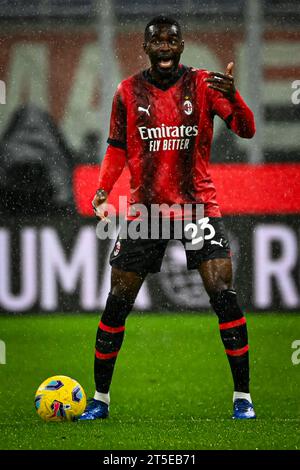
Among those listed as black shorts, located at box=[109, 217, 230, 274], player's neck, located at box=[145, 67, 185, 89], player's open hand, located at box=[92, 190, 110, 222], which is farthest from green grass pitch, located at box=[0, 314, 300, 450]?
player's neck, located at box=[145, 67, 185, 89]

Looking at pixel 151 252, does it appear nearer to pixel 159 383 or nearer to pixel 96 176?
pixel 159 383

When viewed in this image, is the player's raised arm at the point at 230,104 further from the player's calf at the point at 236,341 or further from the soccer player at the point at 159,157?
the player's calf at the point at 236,341

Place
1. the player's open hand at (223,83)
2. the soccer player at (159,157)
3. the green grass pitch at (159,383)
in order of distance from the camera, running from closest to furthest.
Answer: the green grass pitch at (159,383) < the player's open hand at (223,83) < the soccer player at (159,157)

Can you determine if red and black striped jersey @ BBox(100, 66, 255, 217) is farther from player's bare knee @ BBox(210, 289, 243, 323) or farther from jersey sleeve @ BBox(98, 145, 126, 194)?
player's bare knee @ BBox(210, 289, 243, 323)

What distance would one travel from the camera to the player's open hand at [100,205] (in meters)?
5.21

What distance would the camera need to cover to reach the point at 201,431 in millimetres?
4785

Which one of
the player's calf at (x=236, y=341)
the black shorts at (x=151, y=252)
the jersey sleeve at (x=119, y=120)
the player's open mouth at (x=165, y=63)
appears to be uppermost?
the player's open mouth at (x=165, y=63)

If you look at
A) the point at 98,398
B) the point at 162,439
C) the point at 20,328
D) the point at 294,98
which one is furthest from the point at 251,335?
the point at 162,439

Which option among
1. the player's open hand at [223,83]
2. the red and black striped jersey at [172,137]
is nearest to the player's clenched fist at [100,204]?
the red and black striped jersey at [172,137]

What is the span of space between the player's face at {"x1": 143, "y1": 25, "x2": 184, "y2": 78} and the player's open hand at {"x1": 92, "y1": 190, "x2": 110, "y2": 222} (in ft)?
2.23

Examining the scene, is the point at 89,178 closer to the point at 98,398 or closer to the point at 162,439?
the point at 98,398

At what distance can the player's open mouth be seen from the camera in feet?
17.3

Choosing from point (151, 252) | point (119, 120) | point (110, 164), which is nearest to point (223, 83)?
point (119, 120)

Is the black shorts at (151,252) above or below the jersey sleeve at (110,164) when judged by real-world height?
below
